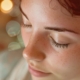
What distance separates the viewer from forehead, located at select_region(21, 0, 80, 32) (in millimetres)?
627

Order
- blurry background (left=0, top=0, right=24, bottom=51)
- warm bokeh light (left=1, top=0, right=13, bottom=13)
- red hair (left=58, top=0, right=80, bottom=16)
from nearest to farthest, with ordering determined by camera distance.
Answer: red hair (left=58, top=0, right=80, bottom=16) < warm bokeh light (left=1, top=0, right=13, bottom=13) < blurry background (left=0, top=0, right=24, bottom=51)

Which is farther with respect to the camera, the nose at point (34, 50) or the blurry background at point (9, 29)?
the blurry background at point (9, 29)

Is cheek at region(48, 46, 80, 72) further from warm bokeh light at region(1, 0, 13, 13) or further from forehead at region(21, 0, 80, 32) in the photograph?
warm bokeh light at region(1, 0, 13, 13)

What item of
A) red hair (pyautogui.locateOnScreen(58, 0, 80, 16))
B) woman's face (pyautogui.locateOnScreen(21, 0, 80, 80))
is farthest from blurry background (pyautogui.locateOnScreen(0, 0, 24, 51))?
red hair (pyautogui.locateOnScreen(58, 0, 80, 16))

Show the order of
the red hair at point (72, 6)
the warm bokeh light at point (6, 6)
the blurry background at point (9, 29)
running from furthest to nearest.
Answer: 1. the blurry background at point (9, 29)
2. the warm bokeh light at point (6, 6)
3. the red hair at point (72, 6)

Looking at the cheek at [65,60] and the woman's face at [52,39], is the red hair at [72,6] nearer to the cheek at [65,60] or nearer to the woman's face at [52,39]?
the woman's face at [52,39]

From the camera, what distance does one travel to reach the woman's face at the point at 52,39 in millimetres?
636

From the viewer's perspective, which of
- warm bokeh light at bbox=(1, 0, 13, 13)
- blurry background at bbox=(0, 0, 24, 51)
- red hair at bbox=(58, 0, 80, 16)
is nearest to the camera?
red hair at bbox=(58, 0, 80, 16)

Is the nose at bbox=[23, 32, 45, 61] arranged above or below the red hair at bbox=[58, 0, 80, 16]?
below

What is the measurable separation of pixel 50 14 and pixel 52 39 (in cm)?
8

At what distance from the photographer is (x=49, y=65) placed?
72 cm

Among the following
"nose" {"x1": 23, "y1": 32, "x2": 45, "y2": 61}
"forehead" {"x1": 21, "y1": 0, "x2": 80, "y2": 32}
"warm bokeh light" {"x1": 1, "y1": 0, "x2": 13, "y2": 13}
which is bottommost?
"warm bokeh light" {"x1": 1, "y1": 0, "x2": 13, "y2": 13}

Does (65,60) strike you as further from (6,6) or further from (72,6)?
(6,6)

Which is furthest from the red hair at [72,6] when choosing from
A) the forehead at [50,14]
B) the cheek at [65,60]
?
the cheek at [65,60]
